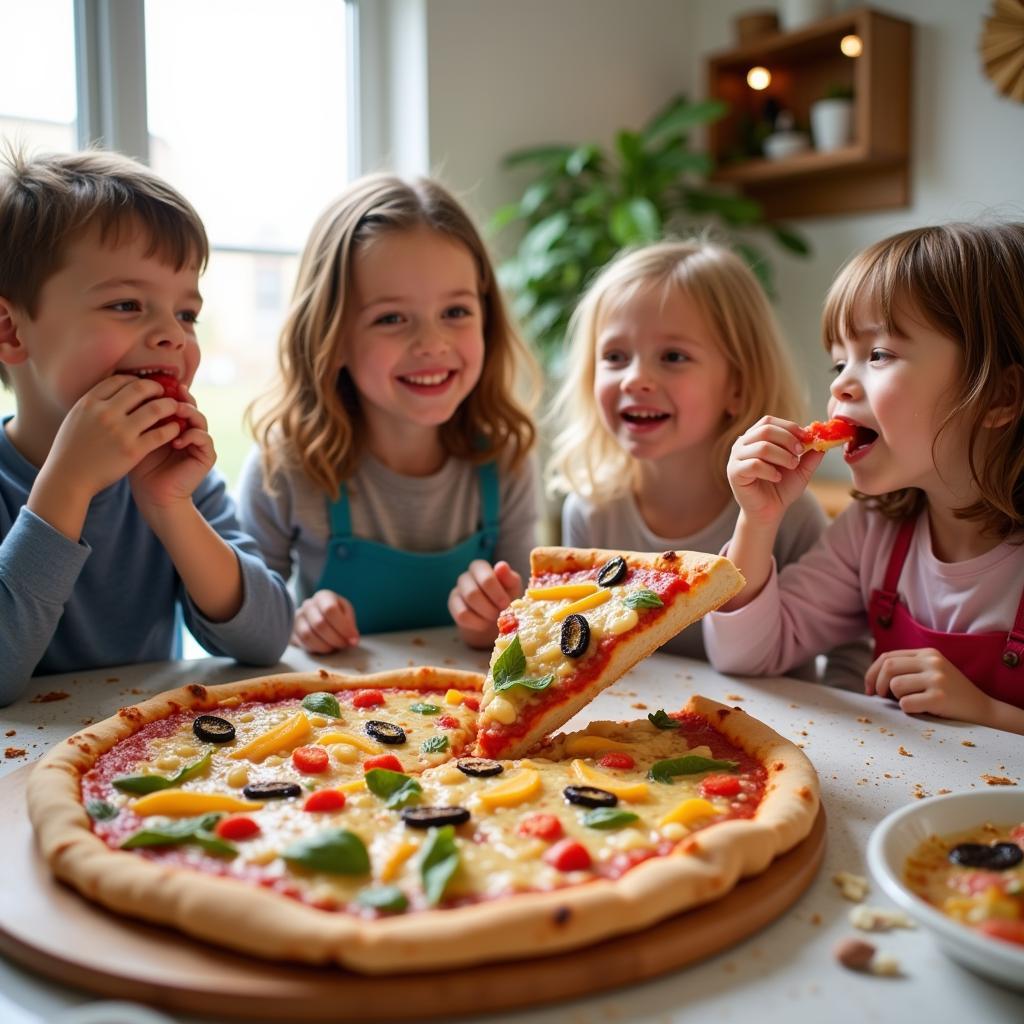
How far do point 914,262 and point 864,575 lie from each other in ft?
2.52

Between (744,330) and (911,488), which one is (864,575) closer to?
(911,488)

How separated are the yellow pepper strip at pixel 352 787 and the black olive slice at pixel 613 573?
683 mm

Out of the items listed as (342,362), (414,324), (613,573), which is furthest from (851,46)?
(613,573)

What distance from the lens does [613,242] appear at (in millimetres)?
5160

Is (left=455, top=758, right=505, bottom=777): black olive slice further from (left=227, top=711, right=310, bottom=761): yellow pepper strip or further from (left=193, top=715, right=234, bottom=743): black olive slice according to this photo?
(left=193, top=715, right=234, bottom=743): black olive slice

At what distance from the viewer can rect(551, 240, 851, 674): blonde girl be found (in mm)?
2930

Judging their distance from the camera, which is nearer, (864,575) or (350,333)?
(864,575)

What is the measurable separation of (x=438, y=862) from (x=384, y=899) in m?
0.10

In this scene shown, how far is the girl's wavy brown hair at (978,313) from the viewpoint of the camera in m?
2.16

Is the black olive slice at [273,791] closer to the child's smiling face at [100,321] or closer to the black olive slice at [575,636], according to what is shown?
the black olive slice at [575,636]

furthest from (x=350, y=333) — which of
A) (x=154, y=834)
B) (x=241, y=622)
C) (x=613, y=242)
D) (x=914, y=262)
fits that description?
(x=613, y=242)

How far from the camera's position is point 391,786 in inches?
59.3

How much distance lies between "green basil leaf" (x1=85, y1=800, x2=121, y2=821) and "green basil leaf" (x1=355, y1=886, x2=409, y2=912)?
43cm

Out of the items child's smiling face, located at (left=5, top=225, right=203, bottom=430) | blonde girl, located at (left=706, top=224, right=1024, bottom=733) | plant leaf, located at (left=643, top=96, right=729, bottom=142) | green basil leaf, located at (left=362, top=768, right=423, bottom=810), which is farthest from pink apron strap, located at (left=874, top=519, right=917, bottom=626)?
plant leaf, located at (left=643, top=96, right=729, bottom=142)
